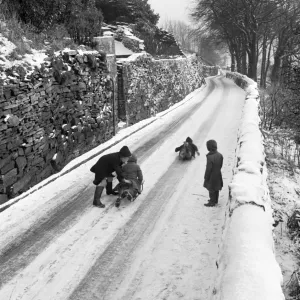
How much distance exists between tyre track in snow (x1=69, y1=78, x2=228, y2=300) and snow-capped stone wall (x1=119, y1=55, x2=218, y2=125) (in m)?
7.65

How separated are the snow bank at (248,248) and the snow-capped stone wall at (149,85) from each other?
1078 cm

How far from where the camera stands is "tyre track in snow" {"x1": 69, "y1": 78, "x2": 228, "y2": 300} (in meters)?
5.07

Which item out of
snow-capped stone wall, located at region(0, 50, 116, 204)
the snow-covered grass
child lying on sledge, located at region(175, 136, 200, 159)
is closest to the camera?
the snow-covered grass

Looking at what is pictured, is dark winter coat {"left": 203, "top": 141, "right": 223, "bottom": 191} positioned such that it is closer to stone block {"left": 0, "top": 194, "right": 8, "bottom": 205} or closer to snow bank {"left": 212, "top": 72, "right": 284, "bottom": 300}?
snow bank {"left": 212, "top": 72, "right": 284, "bottom": 300}

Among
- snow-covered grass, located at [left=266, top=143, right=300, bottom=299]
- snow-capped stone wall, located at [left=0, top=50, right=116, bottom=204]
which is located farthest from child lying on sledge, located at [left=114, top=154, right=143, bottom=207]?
snow-covered grass, located at [left=266, top=143, right=300, bottom=299]

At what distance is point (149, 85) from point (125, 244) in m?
14.7

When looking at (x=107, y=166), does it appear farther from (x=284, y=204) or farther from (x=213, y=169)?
(x=284, y=204)

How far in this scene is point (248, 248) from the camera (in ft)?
13.6

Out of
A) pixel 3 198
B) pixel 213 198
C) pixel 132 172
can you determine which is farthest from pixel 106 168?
pixel 213 198

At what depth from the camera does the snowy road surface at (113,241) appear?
16.7 ft

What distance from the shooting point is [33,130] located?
8.65 meters

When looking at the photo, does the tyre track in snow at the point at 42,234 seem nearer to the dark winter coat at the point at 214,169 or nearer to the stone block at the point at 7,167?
the stone block at the point at 7,167

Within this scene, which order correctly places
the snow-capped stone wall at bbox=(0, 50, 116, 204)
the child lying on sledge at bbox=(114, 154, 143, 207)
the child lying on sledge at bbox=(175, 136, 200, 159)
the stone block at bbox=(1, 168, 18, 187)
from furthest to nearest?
the child lying on sledge at bbox=(175, 136, 200, 159) → the child lying on sledge at bbox=(114, 154, 143, 207) → the snow-capped stone wall at bbox=(0, 50, 116, 204) → the stone block at bbox=(1, 168, 18, 187)

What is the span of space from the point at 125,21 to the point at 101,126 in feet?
65.9
